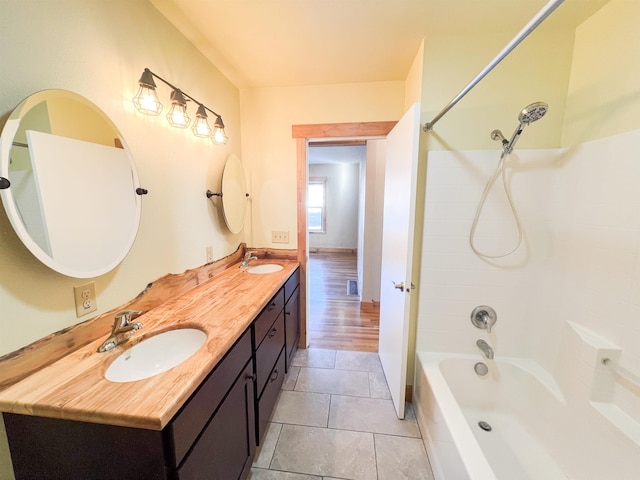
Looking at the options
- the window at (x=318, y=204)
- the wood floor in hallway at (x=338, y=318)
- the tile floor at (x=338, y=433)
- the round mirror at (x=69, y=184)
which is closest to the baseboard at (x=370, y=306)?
the wood floor in hallway at (x=338, y=318)

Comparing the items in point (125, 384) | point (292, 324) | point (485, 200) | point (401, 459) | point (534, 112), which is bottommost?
point (401, 459)

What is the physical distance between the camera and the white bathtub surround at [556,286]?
1115 millimetres

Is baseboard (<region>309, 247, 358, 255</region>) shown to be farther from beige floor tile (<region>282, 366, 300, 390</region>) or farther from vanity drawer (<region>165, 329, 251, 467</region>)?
vanity drawer (<region>165, 329, 251, 467</region>)

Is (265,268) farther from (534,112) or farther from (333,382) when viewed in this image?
(534,112)

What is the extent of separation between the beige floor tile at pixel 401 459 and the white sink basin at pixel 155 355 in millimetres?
1205

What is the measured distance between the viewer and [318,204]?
685 cm

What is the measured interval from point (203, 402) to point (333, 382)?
1.40 metres

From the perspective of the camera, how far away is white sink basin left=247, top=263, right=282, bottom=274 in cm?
214

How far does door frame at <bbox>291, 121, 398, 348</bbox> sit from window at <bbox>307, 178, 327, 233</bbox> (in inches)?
175

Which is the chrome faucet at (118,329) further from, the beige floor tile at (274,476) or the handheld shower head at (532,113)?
the handheld shower head at (532,113)

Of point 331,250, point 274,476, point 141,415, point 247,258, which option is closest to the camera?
point 141,415

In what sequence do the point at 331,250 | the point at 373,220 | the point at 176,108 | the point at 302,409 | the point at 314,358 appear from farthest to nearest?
1. the point at 331,250
2. the point at 373,220
3. the point at 314,358
4. the point at 302,409
5. the point at 176,108

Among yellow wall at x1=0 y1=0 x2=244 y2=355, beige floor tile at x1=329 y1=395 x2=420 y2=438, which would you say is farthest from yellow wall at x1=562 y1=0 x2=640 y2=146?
yellow wall at x1=0 y1=0 x2=244 y2=355

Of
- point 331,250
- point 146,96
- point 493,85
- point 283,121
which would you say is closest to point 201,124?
point 146,96
